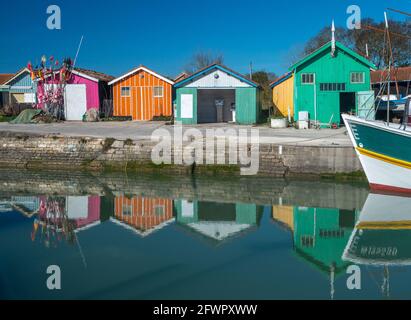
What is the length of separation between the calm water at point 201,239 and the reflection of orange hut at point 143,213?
3cm

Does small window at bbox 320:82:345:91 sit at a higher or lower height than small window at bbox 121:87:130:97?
lower

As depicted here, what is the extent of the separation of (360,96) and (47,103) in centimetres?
1674

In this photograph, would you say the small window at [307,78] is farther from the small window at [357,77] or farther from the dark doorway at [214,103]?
the dark doorway at [214,103]

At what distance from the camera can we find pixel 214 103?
29.4 meters

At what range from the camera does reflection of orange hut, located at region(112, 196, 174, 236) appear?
456 inches

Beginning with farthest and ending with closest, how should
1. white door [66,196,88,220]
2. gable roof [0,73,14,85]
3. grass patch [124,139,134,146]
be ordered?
1. gable roof [0,73,14,85]
2. grass patch [124,139,134,146]
3. white door [66,196,88,220]

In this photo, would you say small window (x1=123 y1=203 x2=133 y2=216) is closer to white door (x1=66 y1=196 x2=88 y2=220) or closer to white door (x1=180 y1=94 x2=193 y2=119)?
white door (x1=66 y1=196 x2=88 y2=220)

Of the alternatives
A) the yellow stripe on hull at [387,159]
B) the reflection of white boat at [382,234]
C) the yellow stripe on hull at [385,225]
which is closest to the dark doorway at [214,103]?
the yellow stripe on hull at [387,159]

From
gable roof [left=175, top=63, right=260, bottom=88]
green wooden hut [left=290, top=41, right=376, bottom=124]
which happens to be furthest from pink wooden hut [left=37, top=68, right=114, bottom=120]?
green wooden hut [left=290, top=41, right=376, bottom=124]

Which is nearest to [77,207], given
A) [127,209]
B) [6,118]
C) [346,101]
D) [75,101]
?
[127,209]

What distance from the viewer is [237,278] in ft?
25.9

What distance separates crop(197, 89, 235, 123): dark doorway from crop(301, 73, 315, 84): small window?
6090 millimetres

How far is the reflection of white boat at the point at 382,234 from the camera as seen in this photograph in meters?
9.27
